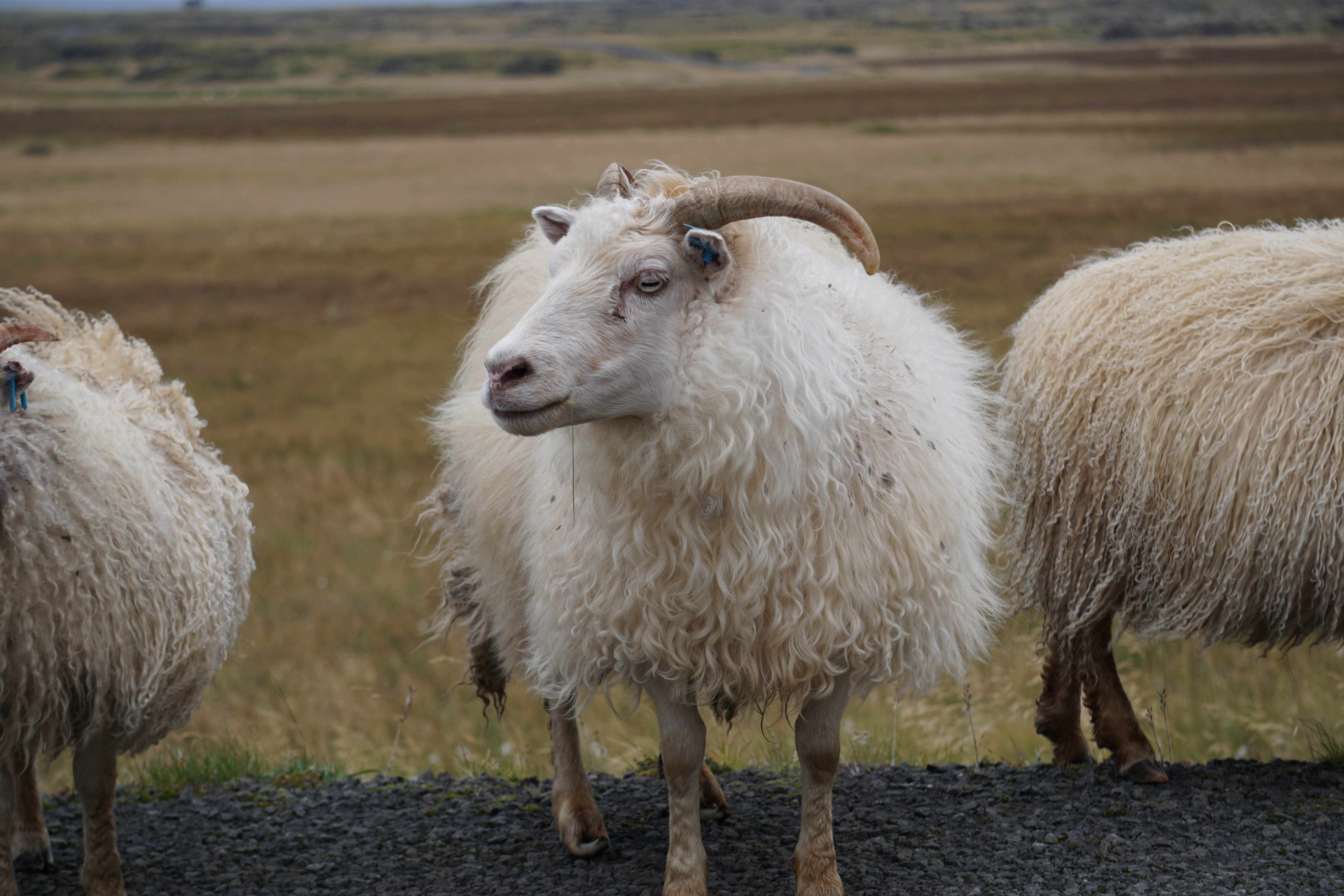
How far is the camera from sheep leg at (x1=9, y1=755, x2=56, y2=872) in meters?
5.20

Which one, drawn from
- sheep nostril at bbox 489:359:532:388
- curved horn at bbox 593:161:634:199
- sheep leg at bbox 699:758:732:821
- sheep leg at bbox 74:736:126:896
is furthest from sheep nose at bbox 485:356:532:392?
sheep leg at bbox 74:736:126:896

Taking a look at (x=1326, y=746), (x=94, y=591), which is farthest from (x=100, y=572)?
(x=1326, y=746)

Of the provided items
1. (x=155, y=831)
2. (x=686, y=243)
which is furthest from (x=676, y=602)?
(x=155, y=831)

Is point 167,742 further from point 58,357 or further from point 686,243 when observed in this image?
point 686,243

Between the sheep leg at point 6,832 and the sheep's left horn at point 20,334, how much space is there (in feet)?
5.44

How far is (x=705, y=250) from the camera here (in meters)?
3.99

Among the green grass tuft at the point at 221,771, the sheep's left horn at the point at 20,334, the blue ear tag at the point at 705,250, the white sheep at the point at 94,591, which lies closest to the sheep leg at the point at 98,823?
the white sheep at the point at 94,591

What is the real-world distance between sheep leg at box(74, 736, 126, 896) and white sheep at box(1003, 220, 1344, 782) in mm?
4273

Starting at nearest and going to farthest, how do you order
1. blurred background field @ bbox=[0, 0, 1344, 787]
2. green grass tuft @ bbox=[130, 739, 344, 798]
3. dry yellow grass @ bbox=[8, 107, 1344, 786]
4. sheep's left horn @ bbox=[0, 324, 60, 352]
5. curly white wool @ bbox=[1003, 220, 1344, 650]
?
sheep's left horn @ bbox=[0, 324, 60, 352], curly white wool @ bbox=[1003, 220, 1344, 650], green grass tuft @ bbox=[130, 739, 344, 798], dry yellow grass @ bbox=[8, 107, 1344, 786], blurred background field @ bbox=[0, 0, 1344, 787]

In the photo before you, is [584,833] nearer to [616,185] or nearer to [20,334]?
[616,185]

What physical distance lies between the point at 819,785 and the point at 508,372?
197 centimetres

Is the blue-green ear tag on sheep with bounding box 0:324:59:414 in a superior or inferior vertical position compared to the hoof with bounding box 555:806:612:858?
superior

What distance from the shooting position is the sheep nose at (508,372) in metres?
3.72

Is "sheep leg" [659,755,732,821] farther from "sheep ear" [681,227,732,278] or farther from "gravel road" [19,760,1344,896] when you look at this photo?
"sheep ear" [681,227,732,278]
